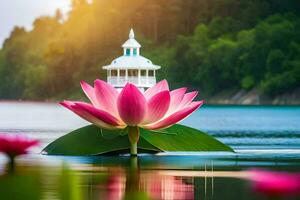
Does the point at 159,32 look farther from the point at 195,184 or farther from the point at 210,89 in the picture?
the point at 195,184

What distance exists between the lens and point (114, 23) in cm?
9994

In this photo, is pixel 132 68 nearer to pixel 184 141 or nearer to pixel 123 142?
pixel 123 142

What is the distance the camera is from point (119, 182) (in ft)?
7.31

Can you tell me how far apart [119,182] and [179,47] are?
87659mm

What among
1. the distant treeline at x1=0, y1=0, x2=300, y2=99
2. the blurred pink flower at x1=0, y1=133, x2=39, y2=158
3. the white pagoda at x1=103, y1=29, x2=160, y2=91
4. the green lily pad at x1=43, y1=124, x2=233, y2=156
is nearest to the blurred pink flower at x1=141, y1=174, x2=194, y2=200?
the green lily pad at x1=43, y1=124, x2=233, y2=156

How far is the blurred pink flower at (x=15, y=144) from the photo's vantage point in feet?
4.03

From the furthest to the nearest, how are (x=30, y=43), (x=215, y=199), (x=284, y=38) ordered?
(x=30, y=43) → (x=284, y=38) → (x=215, y=199)

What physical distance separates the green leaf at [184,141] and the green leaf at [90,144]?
4 centimetres

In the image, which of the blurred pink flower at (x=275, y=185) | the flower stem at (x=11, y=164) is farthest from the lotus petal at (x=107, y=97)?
the blurred pink flower at (x=275, y=185)

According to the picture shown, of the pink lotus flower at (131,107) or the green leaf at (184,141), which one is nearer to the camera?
the pink lotus flower at (131,107)

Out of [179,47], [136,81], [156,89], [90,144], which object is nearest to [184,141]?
[156,89]

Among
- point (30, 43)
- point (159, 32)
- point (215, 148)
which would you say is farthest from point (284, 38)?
point (215, 148)

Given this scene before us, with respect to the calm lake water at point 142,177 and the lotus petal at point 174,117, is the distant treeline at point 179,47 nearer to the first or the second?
the calm lake water at point 142,177

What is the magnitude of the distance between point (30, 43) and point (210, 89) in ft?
166
